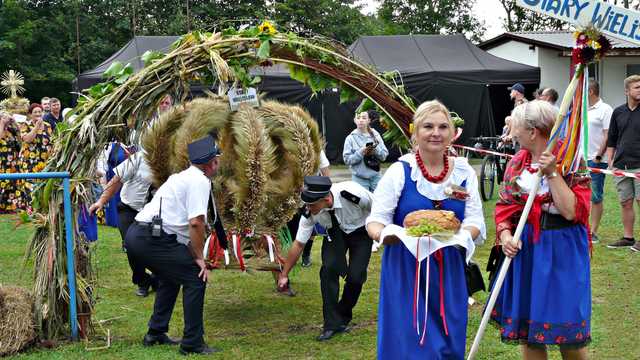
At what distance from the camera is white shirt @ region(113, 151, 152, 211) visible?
7.55m

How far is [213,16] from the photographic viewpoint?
114 ft

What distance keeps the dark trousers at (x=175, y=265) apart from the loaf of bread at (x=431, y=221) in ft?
8.00

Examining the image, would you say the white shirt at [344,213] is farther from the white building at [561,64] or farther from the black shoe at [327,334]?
the white building at [561,64]

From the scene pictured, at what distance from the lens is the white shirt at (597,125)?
31.7ft

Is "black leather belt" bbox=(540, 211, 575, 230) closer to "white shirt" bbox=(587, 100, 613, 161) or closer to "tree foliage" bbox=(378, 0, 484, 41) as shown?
"white shirt" bbox=(587, 100, 613, 161)

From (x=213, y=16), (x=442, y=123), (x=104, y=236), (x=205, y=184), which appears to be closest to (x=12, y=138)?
(x=104, y=236)

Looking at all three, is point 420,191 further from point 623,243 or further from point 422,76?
point 422,76

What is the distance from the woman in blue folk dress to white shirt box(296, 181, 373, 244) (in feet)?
6.54

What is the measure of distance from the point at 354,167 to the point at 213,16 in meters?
26.3

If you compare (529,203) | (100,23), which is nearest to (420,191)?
(529,203)

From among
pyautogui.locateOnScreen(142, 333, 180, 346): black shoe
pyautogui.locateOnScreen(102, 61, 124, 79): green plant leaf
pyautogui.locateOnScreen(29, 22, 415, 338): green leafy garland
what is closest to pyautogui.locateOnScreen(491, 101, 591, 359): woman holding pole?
pyautogui.locateOnScreen(29, 22, 415, 338): green leafy garland

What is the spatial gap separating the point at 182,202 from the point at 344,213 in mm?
1402

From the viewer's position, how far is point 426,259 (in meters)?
4.04

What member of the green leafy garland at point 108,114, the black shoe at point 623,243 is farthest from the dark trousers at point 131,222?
the black shoe at point 623,243
